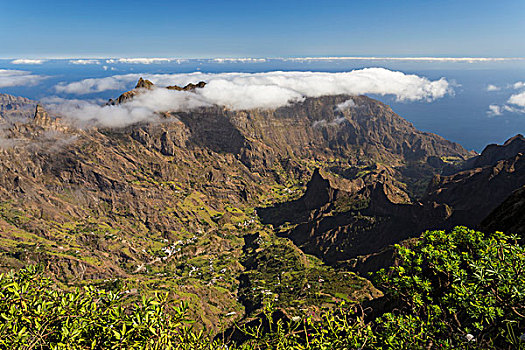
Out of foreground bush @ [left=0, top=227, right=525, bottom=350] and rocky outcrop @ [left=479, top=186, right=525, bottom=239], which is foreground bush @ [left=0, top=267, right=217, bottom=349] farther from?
rocky outcrop @ [left=479, top=186, right=525, bottom=239]

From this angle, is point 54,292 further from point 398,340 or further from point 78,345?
point 398,340

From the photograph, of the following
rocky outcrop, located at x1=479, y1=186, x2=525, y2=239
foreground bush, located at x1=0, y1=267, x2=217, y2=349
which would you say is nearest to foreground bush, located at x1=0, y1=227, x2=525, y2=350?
foreground bush, located at x1=0, y1=267, x2=217, y2=349

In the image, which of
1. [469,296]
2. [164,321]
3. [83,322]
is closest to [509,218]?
[469,296]

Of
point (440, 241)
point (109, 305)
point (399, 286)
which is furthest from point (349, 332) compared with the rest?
point (109, 305)

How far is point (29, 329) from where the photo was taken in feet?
43.6

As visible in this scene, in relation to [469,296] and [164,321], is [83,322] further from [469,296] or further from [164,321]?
[469,296]

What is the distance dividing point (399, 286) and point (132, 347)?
1806cm

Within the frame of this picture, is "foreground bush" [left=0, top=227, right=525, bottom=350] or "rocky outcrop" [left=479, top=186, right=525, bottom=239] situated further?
"rocky outcrop" [left=479, top=186, right=525, bottom=239]

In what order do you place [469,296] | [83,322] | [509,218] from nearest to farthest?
[83,322] → [469,296] → [509,218]

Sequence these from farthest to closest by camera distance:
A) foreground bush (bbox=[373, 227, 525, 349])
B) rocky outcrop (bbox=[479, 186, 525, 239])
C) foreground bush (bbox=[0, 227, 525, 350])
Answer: rocky outcrop (bbox=[479, 186, 525, 239]) < foreground bush (bbox=[373, 227, 525, 349]) < foreground bush (bbox=[0, 227, 525, 350])

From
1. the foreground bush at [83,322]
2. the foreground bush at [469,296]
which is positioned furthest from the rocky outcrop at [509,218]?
the foreground bush at [83,322]

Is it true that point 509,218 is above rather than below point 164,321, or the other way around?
below

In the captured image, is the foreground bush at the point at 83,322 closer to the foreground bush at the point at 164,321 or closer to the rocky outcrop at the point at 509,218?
the foreground bush at the point at 164,321

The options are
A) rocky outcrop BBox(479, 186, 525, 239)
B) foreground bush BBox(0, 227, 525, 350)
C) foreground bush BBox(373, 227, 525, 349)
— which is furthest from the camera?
rocky outcrop BBox(479, 186, 525, 239)
